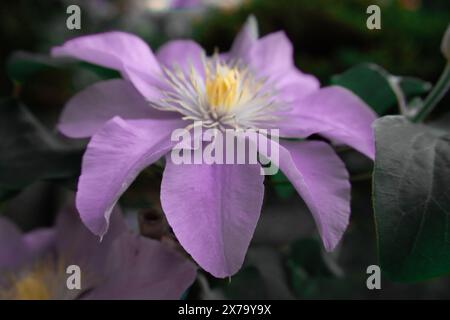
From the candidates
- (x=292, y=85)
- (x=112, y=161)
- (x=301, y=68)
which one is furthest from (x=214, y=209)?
(x=301, y=68)

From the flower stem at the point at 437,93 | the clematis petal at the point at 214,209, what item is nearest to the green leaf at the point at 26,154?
the clematis petal at the point at 214,209

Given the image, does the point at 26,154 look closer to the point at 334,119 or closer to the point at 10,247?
the point at 10,247

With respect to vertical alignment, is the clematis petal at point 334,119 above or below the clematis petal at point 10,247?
above

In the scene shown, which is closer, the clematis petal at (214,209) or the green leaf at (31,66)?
the clematis petal at (214,209)

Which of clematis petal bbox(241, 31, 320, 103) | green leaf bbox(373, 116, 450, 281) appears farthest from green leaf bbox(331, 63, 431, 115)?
green leaf bbox(373, 116, 450, 281)

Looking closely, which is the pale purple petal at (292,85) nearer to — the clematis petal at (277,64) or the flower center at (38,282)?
the clematis petal at (277,64)

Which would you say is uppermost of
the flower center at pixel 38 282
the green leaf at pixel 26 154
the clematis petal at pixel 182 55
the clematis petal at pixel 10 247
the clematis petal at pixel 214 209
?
the clematis petal at pixel 182 55
